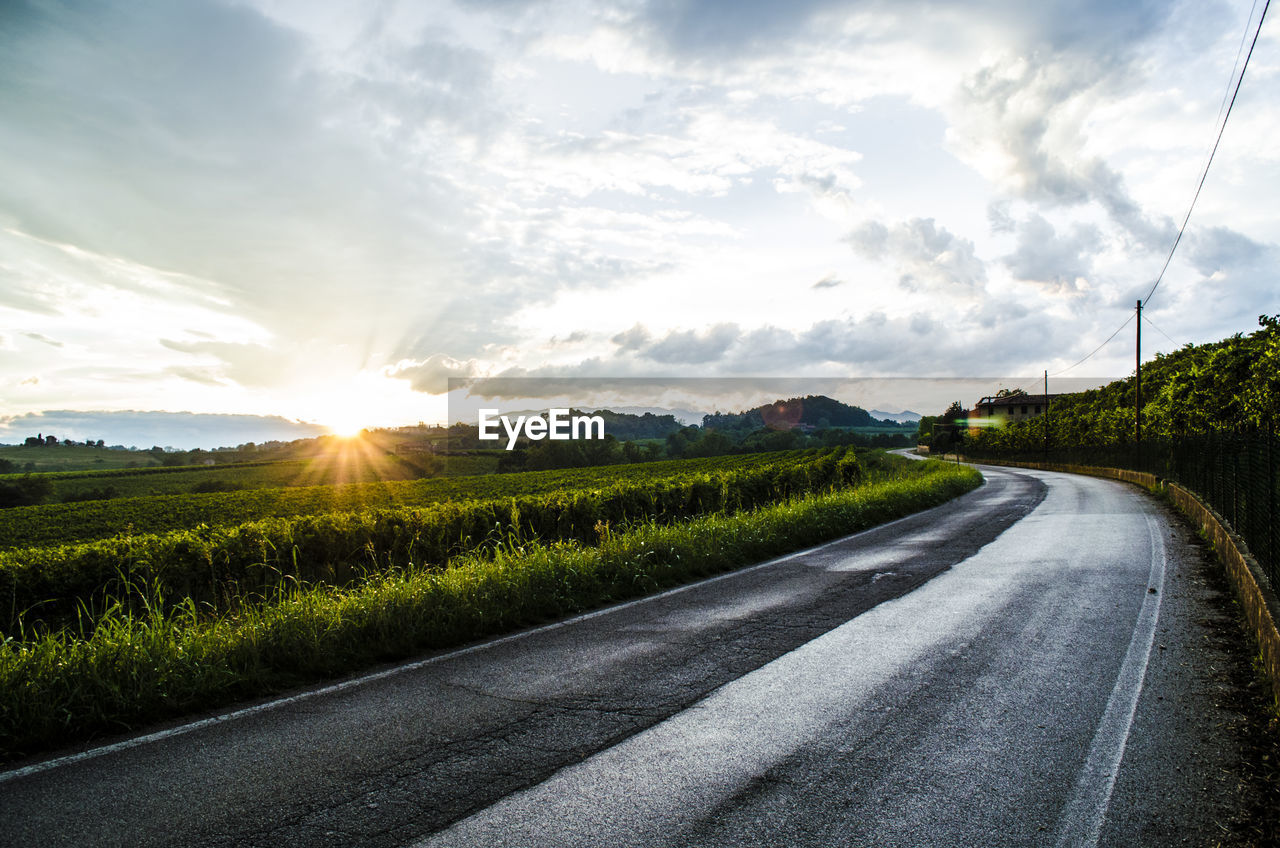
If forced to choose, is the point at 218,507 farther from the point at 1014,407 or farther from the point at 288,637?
the point at 1014,407

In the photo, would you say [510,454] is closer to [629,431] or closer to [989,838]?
[629,431]

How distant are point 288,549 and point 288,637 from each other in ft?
Answer: 19.3

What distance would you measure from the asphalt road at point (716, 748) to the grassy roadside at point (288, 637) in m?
0.42

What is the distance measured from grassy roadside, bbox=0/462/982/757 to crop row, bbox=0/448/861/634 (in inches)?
32.6

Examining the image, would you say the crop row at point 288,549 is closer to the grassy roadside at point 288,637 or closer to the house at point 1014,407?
the grassy roadside at point 288,637

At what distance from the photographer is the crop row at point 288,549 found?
9.05 m

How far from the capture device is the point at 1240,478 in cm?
968

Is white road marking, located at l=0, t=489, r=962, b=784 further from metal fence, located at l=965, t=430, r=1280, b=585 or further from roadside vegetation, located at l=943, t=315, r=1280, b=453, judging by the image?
roadside vegetation, located at l=943, t=315, r=1280, b=453

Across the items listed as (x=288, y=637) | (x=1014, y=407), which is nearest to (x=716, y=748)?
(x=288, y=637)

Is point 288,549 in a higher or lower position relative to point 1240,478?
lower

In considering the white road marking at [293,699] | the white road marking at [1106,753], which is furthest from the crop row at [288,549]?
the white road marking at [1106,753]

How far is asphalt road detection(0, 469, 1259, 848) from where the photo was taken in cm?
310

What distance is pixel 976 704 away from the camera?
4.51m

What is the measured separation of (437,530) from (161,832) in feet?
31.3
